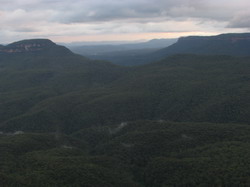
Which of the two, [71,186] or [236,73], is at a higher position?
[236,73]

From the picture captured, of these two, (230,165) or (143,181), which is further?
(143,181)

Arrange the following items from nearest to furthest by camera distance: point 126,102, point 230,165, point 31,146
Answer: point 230,165, point 31,146, point 126,102

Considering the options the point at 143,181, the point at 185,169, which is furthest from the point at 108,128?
the point at 185,169

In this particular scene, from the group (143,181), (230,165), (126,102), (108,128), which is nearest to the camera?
(230,165)

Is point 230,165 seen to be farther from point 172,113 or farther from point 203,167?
point 172,113

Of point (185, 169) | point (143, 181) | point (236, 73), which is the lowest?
point (143, 181)

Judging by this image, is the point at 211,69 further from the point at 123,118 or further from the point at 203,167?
the point at 203,167
